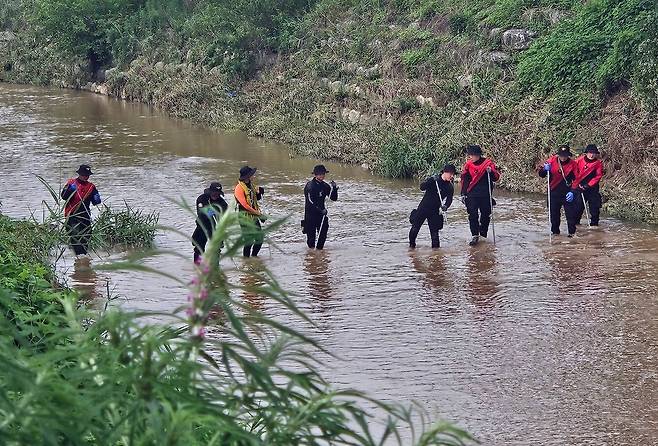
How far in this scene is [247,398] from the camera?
3.92 m

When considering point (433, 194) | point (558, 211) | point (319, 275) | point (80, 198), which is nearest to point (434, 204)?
point (433, 194)

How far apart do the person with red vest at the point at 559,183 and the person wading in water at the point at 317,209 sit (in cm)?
332

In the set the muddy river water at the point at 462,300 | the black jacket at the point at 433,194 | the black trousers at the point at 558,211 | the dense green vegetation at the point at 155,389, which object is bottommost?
the muddy river water at the point at 462,300

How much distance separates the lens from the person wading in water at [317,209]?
1582cm

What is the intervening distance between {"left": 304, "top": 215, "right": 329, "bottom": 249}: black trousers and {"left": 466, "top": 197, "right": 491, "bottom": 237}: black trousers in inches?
85.1

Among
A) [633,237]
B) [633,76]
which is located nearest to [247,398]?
[633,237]

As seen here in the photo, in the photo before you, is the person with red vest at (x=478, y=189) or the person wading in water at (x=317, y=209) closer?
the person wading in water at (x=317, y=209)

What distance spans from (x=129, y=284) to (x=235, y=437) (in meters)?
10.4

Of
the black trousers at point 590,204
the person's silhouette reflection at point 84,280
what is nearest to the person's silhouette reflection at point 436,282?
the black trousers at point 590,204

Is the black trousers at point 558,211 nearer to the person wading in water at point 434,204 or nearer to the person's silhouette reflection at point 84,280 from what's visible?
the person wading in water at point 434,204

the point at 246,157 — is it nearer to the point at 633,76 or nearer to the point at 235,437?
the point at 633,76

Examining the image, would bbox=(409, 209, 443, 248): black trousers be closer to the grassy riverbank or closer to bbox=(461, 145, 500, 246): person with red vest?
bbox=(461, 145, 500, 246): person with red vest

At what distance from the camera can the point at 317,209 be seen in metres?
15.8

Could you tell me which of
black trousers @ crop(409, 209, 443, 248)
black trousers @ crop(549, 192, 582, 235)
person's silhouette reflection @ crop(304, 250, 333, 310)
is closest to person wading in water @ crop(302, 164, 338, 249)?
person's silhouette reflection @ crop(304, 250, 333, 310)
